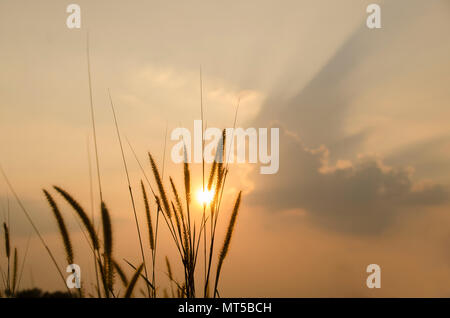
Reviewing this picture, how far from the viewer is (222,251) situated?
1976mm

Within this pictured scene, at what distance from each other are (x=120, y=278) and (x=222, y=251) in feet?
2.25

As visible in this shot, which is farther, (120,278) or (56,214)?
(120,278)

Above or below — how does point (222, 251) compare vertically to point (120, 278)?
above
